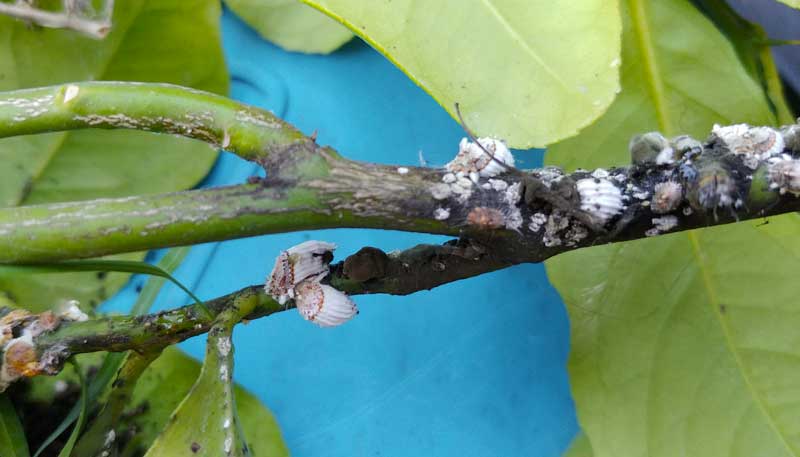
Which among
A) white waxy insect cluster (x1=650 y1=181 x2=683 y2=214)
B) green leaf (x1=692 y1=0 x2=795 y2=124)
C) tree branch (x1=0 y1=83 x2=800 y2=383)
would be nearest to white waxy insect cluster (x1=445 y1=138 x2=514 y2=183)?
tree branch (x1=0 y1=83 x2=800 y2=383)

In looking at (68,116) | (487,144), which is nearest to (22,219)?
(68,116)

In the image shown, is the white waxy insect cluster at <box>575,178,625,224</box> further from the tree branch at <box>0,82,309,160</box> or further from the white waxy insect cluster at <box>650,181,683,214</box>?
the tree branch at <box>0,82,309,160</box>

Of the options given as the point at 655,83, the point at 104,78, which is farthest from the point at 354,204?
the point at 104,78

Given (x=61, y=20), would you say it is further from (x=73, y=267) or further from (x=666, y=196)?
(x=666, y=196)

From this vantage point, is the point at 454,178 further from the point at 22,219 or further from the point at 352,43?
the point at 352,43

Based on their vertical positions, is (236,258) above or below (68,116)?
above

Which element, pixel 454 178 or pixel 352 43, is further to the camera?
pixel 352 43
